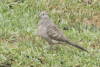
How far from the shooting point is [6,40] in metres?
5.43

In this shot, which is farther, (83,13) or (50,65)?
(83,13)

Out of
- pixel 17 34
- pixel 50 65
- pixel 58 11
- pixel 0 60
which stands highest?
pixel 58 11

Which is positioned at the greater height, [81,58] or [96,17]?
[96,17]

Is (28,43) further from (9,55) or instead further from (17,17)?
(17,17)

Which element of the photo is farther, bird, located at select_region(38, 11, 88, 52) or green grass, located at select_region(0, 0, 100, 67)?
bird, located at select_region(38, 11, 88, 52)

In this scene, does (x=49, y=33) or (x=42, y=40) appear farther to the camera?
(x=42, y=40)

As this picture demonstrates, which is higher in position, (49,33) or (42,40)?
(49,33)

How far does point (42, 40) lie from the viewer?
584cm

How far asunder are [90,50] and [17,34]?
93.3 inches

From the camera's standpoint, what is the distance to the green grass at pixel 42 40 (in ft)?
16.3

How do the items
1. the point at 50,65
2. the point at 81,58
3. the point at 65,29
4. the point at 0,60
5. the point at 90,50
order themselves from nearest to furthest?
1. the point at 0,60
2. the point at 50,65
3. the point at 81,58
4. the point at 90,50
5. the point at 65,29

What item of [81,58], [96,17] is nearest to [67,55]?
[81,58]

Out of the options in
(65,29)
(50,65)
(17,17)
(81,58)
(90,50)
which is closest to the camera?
(50,65)

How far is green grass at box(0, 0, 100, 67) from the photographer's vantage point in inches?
195
